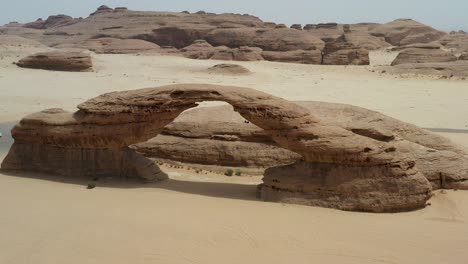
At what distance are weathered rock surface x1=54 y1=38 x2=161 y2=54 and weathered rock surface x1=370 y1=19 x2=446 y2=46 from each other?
33.3 meters

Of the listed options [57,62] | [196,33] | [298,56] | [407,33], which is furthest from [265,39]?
[407,33]

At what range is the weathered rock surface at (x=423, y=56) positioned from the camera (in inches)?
1602

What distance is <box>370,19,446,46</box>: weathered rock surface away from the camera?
65.3 metres

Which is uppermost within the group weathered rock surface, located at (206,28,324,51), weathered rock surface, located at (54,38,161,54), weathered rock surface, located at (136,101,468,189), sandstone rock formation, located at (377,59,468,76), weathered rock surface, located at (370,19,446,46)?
weathered rock surface, located at (370,19,446,46)

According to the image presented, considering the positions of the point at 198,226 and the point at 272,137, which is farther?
the point at 272,137

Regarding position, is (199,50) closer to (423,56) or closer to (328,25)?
(423,56)

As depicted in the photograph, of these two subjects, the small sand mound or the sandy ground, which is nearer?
the sandy ground

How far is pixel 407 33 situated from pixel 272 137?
63023 millimetres

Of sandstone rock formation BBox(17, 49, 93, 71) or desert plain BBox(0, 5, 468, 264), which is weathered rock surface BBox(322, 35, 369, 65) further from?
desert plain BBox(0, 5, 468, 264)

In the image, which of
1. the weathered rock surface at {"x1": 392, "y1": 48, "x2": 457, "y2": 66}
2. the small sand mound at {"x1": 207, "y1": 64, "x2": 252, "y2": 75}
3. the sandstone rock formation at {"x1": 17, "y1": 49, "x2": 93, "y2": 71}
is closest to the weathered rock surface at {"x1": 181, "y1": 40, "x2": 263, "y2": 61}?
the small sand mound at {"x1": 207, "y1": 64, "x2": 252, "y2": 75}

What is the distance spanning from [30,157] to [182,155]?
3.64 metres

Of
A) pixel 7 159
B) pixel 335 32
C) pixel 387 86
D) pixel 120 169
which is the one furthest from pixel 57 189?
pixel 335 32

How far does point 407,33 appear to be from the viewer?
6825cm

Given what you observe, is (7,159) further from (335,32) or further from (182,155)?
(335,32)
